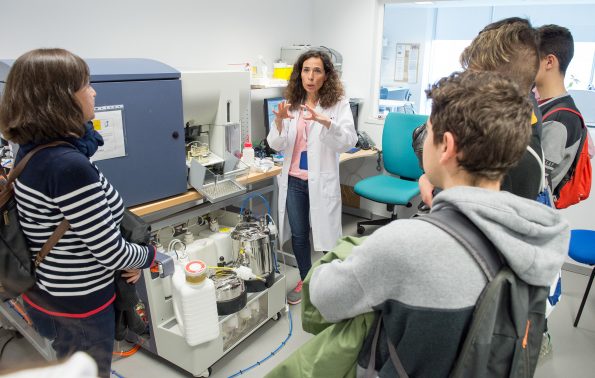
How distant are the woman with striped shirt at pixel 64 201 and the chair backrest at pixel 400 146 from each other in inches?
102

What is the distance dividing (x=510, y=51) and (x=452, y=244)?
764 mm

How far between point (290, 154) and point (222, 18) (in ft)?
4.47

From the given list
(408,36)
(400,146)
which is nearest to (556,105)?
(400,146)

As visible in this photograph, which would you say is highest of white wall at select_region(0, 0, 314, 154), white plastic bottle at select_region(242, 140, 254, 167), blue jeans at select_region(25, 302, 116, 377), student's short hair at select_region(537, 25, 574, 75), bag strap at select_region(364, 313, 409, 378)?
white wall at select_region(0, 0, 314, 154)

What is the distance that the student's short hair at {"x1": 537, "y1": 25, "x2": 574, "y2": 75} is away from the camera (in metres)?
1.52

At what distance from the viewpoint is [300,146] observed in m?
2.38

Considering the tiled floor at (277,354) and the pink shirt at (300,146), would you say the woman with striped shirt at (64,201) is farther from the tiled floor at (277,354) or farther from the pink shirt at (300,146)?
the pink shirt at (300,146)

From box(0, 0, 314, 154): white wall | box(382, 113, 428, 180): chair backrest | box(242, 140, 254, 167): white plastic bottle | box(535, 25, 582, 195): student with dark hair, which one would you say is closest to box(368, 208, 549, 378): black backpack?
box(535, 25, 582, 195): student with dark hair

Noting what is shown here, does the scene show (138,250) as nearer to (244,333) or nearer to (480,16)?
(244,333)

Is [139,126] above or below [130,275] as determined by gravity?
above

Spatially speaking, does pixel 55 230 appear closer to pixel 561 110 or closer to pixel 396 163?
pixel 561 110

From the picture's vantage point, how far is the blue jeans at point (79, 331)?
4.23 feet

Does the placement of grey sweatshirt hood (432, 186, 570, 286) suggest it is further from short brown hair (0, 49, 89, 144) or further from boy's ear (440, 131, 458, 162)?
short brown hair (0, 49, 89, 144)

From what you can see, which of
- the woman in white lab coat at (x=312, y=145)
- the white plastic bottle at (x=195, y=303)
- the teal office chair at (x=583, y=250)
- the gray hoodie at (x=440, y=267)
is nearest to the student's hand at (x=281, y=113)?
the woman in white lab coat at (x=312, y=145)
